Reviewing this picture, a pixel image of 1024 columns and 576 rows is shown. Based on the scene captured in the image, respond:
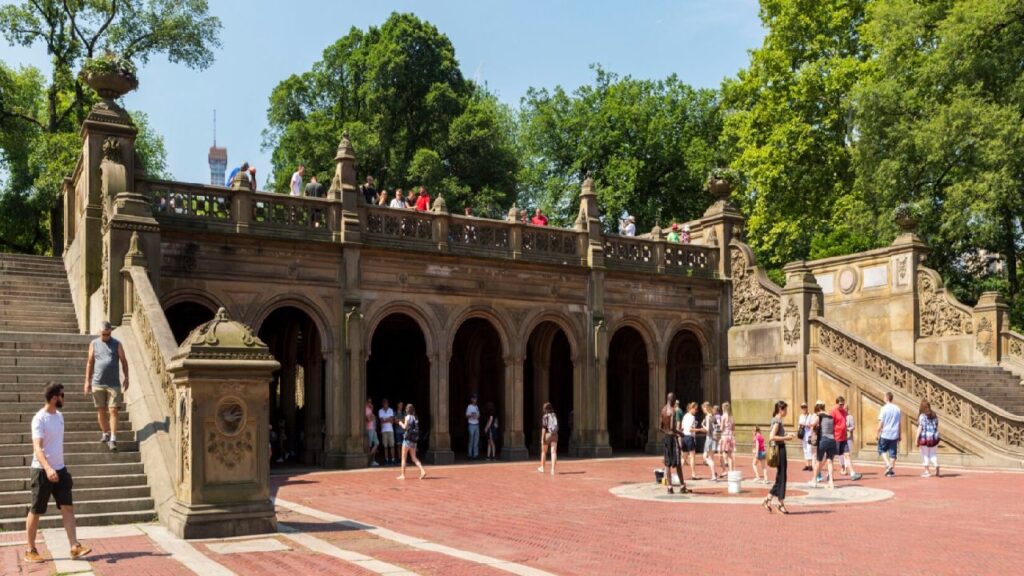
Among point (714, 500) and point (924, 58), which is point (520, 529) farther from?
point (924, 58)

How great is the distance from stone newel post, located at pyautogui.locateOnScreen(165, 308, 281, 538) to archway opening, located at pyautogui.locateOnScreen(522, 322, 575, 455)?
17.7 m

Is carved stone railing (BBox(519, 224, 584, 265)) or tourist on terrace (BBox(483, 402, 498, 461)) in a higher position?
carved stone railing (BBox(519, 224, 584, 265))

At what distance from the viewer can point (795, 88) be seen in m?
42.7

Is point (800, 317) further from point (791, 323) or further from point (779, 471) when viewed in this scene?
point (779, 471)

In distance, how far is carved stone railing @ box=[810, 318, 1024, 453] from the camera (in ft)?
74.0

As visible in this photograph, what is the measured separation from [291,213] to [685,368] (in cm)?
1506

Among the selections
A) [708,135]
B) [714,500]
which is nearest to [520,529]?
[714,500]

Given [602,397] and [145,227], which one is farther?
[602,397]

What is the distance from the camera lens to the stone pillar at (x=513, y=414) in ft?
88.5

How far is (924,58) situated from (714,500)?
2690 cm

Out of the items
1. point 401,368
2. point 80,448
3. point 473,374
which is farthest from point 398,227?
point 80,448

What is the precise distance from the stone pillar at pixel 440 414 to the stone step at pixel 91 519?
41.1ft

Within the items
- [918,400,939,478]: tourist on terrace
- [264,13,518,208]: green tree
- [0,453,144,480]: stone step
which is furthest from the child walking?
[264,13,518,208]: green tree

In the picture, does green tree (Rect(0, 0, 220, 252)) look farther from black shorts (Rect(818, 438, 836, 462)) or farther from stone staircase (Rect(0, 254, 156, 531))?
black shorts (Rect(818, 438, 836, 462))
